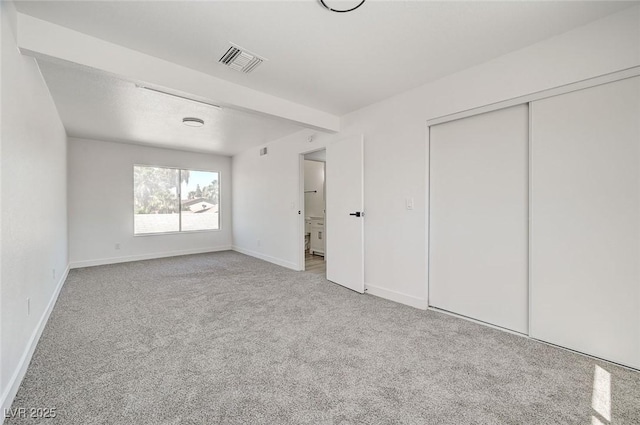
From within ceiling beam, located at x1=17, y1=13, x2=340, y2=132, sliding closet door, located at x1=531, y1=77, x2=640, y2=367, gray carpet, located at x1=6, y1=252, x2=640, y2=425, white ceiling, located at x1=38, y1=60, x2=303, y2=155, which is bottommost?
gray carpet, located at x1=6, y1=252, x2=640, y2=425

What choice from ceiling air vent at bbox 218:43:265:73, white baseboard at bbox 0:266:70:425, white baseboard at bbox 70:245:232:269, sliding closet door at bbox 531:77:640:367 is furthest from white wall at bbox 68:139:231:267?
sliding closet door at bbox 531:77:640:367

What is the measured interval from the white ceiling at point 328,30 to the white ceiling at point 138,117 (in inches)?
21.8

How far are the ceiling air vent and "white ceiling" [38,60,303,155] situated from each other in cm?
89

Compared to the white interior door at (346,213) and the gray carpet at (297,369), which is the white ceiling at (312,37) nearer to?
the white interior door at (346,213)

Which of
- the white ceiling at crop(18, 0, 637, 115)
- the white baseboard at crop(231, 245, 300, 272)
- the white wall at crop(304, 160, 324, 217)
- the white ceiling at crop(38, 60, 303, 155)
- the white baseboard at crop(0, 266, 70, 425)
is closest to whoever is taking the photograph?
the white baseboard at crop(0, 266, 70, 425)

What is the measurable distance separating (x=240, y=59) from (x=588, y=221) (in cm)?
311

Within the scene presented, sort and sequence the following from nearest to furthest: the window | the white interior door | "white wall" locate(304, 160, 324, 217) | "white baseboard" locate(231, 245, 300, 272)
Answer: the white interior door → "white baseboard" locate(231, 245, 300, 272) → the window → "white wall" locate(304, 160, 324, 217)

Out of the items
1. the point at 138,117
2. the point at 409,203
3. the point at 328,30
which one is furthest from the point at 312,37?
the point at 138,117

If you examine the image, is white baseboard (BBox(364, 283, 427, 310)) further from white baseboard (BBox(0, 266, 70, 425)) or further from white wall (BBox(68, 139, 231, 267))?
white wall (BBox(68, 139, 231, 267))

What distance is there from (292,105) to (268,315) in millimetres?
2517

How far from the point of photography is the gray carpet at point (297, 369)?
151 cm

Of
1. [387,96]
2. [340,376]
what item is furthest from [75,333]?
[387,96]

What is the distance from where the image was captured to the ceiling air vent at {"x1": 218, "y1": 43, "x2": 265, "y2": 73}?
2.31 m

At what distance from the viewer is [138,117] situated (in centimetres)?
389
